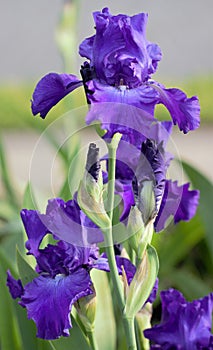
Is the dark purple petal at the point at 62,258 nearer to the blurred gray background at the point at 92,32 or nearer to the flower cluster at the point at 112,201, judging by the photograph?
the flower cluster at the point at 112,201

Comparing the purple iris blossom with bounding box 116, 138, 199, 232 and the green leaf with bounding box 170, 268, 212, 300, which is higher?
the purple iris blossom with bounding box 116, 138, 199, 232

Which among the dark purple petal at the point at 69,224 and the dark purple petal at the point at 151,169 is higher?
the dark purple petal at the point at 151,169

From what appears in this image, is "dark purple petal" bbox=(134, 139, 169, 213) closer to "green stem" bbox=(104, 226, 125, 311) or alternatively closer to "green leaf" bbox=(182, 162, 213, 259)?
"green stem" bbox=(104, 226, 125, 311)

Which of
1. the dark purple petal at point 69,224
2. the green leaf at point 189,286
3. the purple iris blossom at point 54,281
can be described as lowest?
the green leaf at point 189,286

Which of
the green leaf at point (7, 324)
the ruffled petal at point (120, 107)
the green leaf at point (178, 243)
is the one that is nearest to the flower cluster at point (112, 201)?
the ruffled petal at point (120, 107)

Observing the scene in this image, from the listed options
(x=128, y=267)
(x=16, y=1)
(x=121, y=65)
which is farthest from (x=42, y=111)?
(x=16, y=1)

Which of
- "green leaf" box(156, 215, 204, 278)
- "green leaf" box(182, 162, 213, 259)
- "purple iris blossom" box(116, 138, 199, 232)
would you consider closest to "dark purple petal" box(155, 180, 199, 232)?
"purple iris blossom" box(116, 138, 199, 232)

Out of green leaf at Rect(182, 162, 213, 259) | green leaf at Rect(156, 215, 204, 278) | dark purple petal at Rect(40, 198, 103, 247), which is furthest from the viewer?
green leaf at Rect(156, 215, 204, 278)
